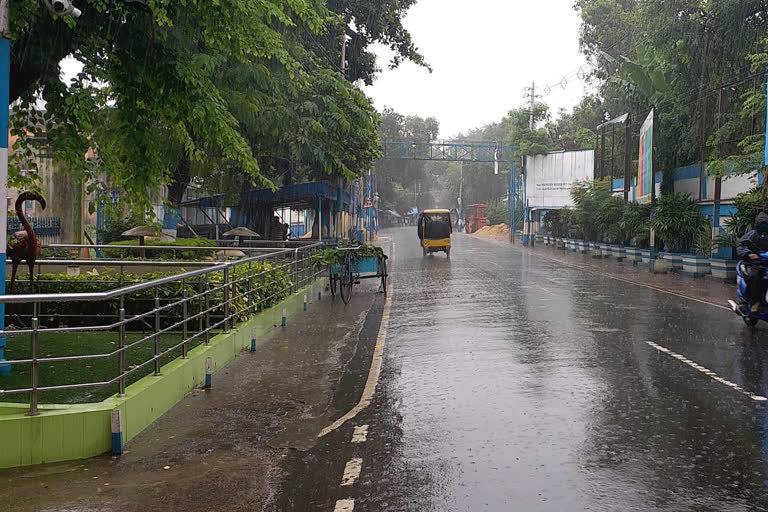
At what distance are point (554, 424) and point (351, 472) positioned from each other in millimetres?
2177

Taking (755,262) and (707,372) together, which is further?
(755,262)

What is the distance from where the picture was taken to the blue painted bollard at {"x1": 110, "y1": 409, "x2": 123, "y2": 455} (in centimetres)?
612

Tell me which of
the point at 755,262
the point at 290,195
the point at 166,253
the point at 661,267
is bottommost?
the point at 661,267

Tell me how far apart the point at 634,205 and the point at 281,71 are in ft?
66.1

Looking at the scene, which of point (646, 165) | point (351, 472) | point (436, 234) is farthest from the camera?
point (436, 234)

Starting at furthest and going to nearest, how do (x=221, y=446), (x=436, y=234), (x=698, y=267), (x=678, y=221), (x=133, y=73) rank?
(x=436, y=234) < (x=678, y=221) < (x=698, y=267) < (x=133, y=73) < (x=221, y=446)

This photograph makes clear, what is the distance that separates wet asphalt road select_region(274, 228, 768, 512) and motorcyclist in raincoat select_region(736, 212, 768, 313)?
611 mm

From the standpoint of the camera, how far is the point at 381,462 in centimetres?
587

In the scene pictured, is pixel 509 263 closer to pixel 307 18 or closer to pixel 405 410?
pixel 307 18

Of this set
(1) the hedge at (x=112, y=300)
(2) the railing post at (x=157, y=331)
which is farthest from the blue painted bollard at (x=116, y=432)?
(1) the hedge at (x=112, y=300)

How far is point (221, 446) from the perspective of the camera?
6387mm

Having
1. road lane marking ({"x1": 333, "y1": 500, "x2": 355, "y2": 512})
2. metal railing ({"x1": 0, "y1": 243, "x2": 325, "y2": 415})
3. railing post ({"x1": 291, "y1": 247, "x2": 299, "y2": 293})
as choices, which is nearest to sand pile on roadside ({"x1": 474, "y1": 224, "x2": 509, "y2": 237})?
railing post ({"x1": 291, "y1": 247, "x2": 299, "y2": 293})

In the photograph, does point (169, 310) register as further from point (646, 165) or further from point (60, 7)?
point (646, 165)

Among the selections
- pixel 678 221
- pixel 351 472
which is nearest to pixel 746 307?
pixel 351 472
